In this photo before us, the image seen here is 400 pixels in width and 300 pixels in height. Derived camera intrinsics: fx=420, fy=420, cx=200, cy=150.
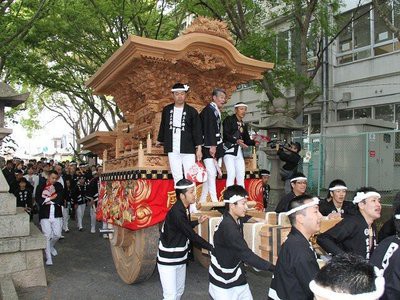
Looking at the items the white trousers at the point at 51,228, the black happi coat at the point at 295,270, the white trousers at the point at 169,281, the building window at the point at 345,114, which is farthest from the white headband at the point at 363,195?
the building window at the point at 345,114

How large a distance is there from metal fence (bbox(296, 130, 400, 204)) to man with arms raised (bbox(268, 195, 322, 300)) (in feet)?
24.1

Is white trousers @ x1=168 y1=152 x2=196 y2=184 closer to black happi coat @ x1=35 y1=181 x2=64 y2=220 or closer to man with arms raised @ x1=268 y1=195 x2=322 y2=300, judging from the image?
man with arms raised @ x1=268 y1=195 x2=322 y2=300

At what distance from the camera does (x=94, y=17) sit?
14555 millimetres

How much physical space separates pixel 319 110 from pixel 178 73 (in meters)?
12.6

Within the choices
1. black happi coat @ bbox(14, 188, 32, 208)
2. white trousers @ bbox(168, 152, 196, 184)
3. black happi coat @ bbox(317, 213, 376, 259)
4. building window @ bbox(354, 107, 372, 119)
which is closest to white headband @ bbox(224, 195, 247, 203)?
black happi coat @ bbox(317, 213, 376, 259)

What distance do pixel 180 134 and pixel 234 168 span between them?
0.96 meters

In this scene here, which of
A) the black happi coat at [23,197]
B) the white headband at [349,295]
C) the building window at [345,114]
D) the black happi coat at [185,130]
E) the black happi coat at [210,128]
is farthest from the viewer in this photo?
the building window at [345,114]

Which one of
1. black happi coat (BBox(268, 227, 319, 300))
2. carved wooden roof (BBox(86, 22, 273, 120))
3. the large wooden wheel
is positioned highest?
carved wooden roof (BBox(86, 22, 273, 120))

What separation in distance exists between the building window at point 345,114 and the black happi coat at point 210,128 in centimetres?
1245

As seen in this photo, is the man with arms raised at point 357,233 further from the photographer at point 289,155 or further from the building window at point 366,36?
the building window at point 366,36

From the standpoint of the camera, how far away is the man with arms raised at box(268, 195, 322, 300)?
→ 2.67m

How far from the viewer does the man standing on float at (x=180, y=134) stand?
5641mm

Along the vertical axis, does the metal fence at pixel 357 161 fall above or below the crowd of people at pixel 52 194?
above

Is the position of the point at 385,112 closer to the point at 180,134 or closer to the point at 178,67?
the point at 178,67
